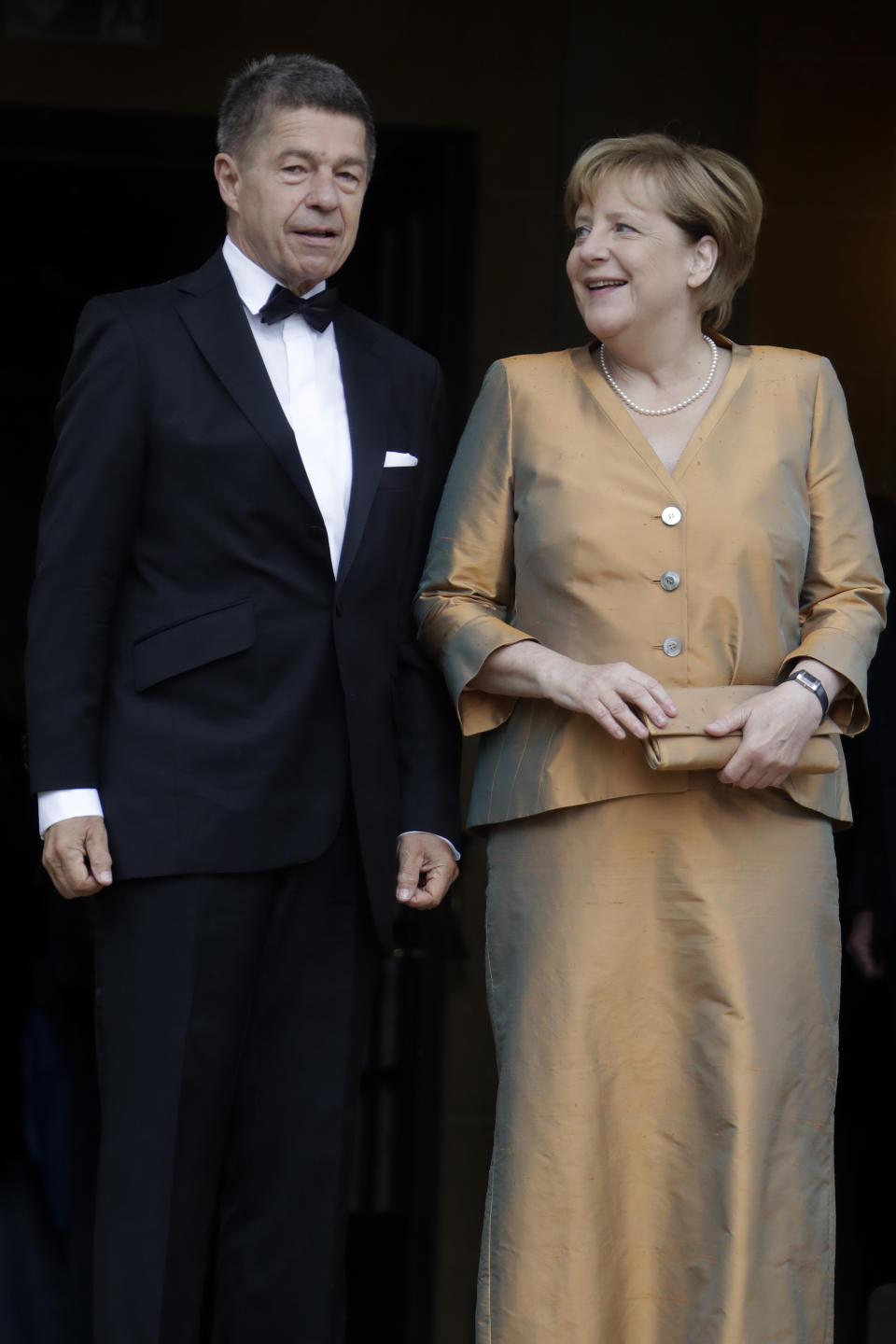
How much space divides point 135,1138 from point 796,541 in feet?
3.80

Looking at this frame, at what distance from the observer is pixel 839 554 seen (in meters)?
2.72

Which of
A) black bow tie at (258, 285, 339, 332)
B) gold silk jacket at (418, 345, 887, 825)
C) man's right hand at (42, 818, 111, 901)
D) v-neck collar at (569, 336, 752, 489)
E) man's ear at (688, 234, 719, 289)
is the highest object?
man's ear at (688, 234, 719, 289)

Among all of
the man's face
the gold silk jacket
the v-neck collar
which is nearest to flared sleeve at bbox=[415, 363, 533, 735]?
the gold silk jacket

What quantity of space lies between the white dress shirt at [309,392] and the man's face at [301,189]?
0.04 metres

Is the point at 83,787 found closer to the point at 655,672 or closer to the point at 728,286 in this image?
the point at 655,672

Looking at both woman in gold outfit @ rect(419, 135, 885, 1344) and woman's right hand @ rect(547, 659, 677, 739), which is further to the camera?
woman in gold outfit @ rect(419, 135, 885, 1344)

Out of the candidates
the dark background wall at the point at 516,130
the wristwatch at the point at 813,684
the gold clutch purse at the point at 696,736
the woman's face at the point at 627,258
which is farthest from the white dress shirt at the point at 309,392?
the dark background wall at the point at 516,130

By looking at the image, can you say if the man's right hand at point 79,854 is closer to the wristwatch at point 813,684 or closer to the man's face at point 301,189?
the man's face at point 301,189

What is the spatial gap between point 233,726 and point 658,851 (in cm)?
58

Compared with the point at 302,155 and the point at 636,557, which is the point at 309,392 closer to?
the point at 302,155

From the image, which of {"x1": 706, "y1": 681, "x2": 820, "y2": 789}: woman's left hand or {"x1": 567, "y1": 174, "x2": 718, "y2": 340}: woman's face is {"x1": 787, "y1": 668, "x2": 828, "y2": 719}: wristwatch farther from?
{"x1": 567, "y1": 174, "x2": 718, "y2": 340}: woman's face

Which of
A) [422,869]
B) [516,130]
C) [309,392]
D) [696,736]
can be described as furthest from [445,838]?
[516,130]

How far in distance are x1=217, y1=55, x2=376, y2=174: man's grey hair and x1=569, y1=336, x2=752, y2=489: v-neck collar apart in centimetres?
41

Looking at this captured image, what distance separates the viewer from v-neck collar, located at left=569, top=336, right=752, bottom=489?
2.67m
